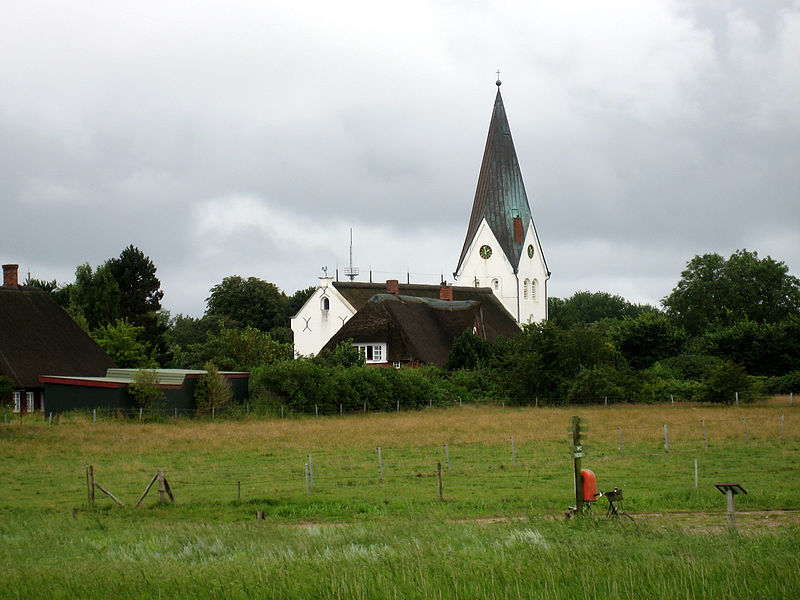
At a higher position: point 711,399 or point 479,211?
point 479,211

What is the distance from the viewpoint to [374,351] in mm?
60938

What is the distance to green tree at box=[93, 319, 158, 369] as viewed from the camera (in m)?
53.0

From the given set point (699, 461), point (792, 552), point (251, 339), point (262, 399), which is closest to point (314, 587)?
point (792, 552)

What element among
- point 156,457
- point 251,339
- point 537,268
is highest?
point 537,268

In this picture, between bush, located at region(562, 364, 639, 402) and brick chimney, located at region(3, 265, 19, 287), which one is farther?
brick chimney, located at region(3, 265, 19, 287)

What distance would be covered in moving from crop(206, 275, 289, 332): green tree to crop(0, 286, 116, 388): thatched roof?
46.5 meters

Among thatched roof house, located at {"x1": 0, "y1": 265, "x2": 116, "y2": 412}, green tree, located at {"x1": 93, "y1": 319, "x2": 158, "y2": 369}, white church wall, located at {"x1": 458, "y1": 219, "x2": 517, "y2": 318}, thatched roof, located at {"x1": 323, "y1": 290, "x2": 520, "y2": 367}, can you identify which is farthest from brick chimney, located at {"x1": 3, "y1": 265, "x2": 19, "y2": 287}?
white church wall, located at {"x1": 458, "y1": 219, "x2": 517, "y2": 318}

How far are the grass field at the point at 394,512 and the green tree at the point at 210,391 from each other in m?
3.08

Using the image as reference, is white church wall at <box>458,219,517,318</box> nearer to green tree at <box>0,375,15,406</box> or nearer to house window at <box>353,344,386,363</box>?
house window at <box>353,344,386,363</box>

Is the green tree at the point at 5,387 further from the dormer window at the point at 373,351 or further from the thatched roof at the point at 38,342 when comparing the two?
the dormer window at the point at 373,351

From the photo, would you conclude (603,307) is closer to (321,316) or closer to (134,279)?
(321,316)

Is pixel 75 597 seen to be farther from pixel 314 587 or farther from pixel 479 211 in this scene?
pixel 479 211

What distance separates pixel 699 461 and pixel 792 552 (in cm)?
1401

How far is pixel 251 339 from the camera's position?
5688 cm
